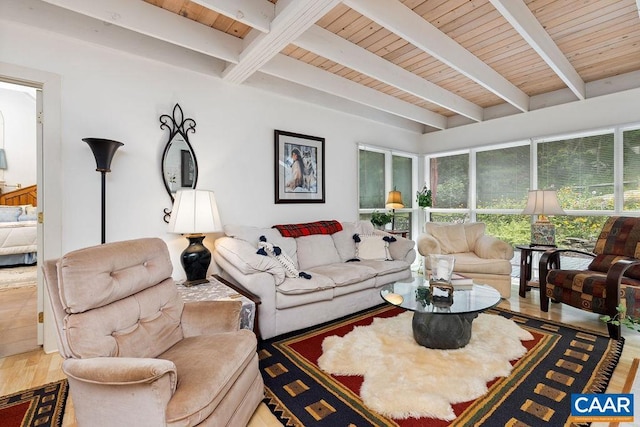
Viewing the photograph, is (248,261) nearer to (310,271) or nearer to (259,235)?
(259,235)

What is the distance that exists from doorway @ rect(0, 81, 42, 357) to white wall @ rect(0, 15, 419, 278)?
0.85ft

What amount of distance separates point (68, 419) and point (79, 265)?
3.24 feet

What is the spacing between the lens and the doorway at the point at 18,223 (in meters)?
2.70

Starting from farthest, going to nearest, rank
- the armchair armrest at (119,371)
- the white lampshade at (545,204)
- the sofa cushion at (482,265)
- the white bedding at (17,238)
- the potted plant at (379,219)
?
the white bedding at (17,238)
the potted plant at (379,219)
the white lampshade at (545,204)
the sofa cushion at (482,265)
the armchair armrest at (119,371)

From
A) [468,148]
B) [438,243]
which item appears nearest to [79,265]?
[438,243]

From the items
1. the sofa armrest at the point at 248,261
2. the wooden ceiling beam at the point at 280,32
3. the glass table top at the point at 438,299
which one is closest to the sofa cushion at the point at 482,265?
the glass table top at the point at 438,299

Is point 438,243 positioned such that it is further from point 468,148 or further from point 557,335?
point 468,148

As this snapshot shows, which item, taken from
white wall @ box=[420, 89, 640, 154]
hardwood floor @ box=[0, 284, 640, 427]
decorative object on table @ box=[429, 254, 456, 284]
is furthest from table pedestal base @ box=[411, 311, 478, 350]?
white wall @ box=[420, 89, 640, 154]

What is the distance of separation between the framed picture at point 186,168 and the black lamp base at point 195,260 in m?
0.56

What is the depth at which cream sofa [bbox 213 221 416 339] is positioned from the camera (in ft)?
8.65

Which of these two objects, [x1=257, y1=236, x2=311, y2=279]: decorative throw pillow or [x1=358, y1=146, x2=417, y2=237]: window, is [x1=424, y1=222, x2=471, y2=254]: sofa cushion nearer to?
[x1=358, y1=146, x2=417, y2=237]: window

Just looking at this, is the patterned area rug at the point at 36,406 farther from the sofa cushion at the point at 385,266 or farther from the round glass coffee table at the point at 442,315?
the sofa cushion at the point at 385,266

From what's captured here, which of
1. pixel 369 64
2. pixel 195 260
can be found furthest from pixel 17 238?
pixel 369 64

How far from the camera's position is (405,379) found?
1.92 metres
